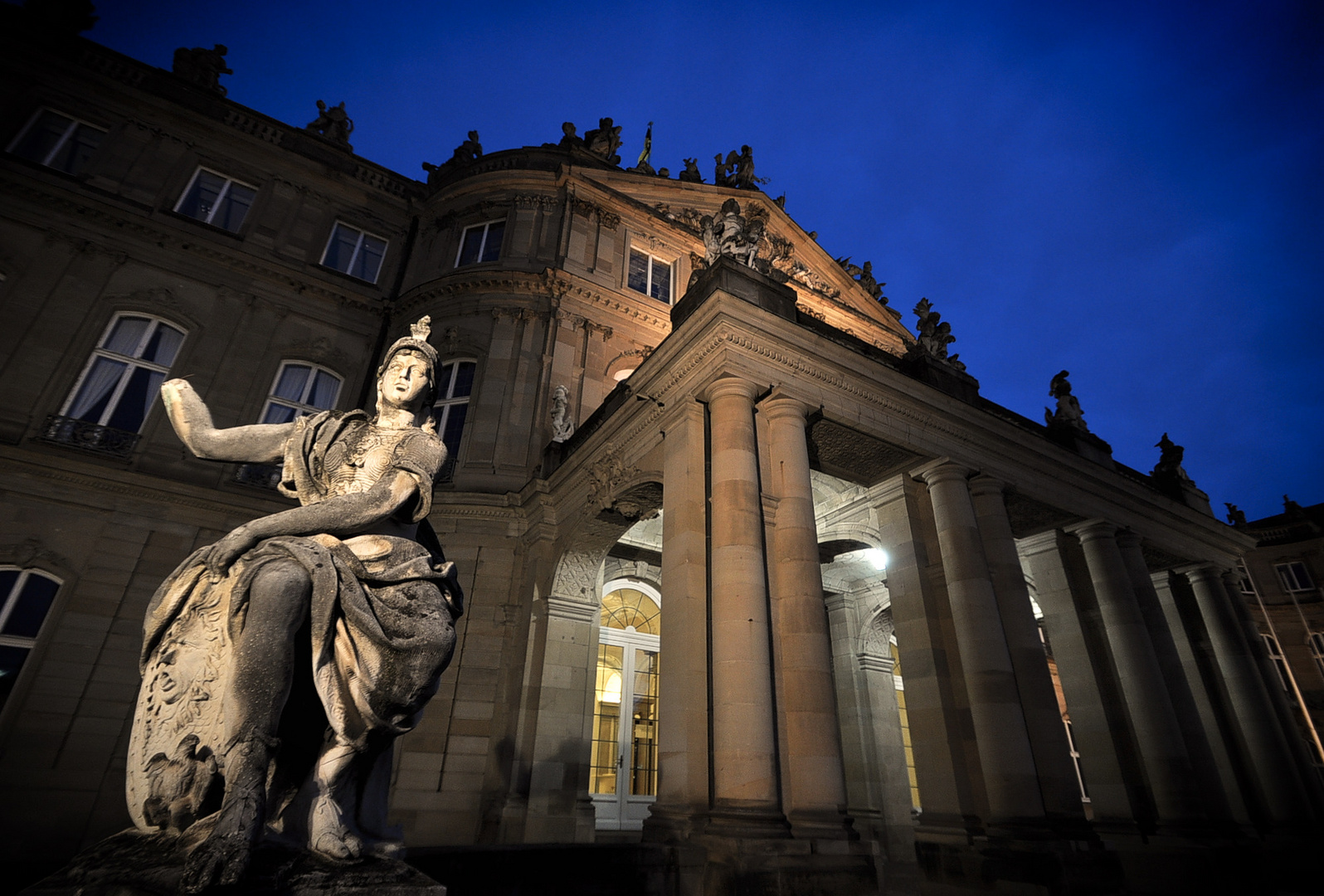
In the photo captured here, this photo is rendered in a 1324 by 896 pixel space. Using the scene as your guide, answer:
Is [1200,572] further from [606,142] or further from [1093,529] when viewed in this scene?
[606,142]

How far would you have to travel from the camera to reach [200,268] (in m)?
15.7

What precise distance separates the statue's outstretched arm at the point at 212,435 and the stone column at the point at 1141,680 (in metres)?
13.6

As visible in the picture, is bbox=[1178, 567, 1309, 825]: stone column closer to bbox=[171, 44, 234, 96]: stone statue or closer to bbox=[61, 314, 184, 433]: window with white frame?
bbox=[61, 314, 184, 433]: window with white frame

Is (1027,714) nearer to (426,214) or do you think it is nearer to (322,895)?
(322,895)

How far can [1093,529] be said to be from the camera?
12422mm

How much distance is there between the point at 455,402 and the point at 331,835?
14523 millimetres

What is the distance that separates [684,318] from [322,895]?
26.9 ft

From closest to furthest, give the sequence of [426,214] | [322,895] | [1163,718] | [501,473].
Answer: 1. [322,895]
2. [1163,718]
3. [501,473]
4. [426,214]


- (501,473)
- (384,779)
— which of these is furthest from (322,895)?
(501,473)

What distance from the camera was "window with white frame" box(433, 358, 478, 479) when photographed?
1552 centimetres

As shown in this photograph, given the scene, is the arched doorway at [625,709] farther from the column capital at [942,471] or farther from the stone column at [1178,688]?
the stone column at [1178,688]

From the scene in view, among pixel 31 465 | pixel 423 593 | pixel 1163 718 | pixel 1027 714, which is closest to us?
pixel 423 593

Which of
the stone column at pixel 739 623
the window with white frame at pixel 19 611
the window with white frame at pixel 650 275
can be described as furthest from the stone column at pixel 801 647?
the window with white frame at pixel 19 611

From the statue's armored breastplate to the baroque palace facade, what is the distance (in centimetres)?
496
